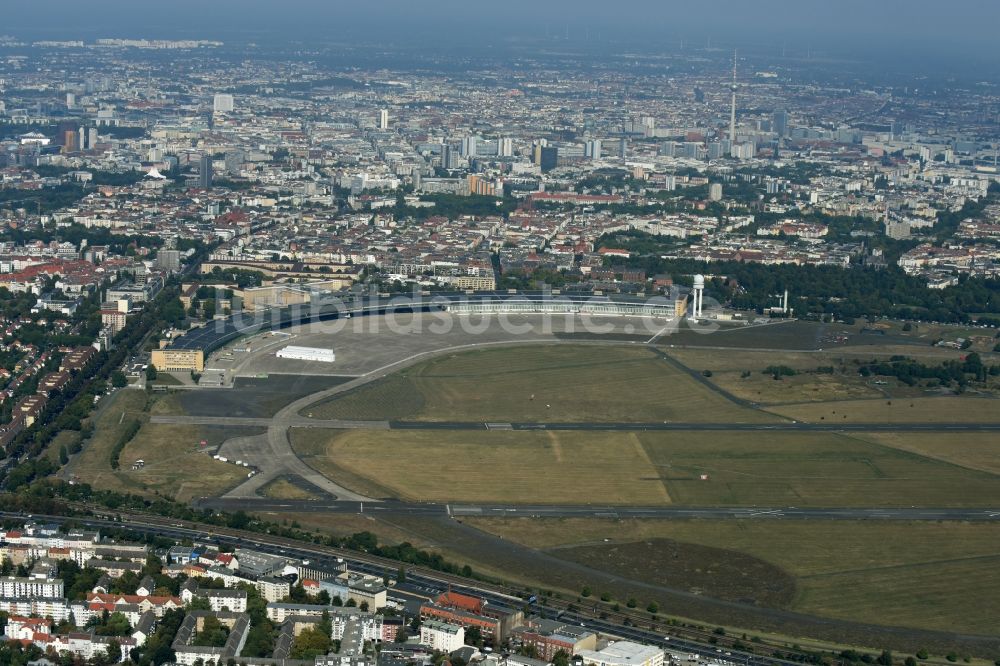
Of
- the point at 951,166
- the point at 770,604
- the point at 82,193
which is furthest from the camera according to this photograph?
the point at 951,166

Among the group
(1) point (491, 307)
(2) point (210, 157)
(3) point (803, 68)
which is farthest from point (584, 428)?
(3) point (803, 68)

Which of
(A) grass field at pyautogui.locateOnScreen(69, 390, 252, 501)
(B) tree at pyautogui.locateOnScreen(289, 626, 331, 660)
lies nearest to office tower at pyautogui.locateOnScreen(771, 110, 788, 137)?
(A) grass field at pyautogui.locateOnScreen(69, 390, 252, 501)

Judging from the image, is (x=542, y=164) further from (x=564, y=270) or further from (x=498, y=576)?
(x=498, y=576)

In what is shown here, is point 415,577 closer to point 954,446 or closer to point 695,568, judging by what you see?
point 695,568

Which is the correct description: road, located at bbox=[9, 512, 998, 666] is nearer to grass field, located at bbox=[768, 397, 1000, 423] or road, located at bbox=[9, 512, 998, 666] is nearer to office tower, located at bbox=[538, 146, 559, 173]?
grass field, located at bbox=[768, 397, 1000, 423]

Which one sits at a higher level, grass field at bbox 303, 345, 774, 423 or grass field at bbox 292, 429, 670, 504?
grass field at bbox 292, 429, 670, 504

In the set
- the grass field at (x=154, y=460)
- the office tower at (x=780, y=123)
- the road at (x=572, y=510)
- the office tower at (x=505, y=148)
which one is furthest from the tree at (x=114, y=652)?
the office tower at (x=780, y=123)
